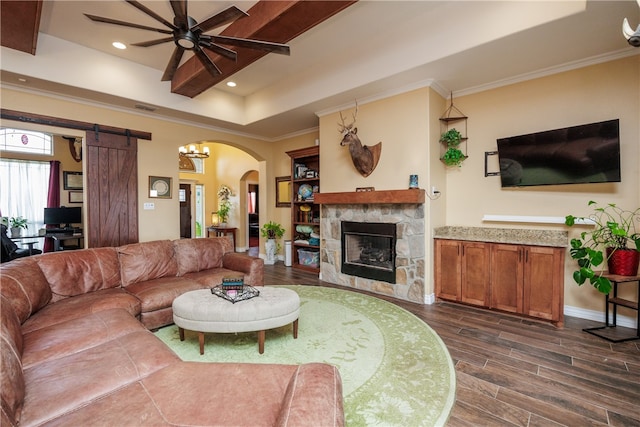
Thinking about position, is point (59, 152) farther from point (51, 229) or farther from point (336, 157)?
point (336, 157)

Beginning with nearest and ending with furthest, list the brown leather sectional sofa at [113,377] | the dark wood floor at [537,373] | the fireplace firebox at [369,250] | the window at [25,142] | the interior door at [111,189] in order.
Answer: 1. the brown leather sectional sofa at [113,377]
2. the dark wood floor at [537,373]
3. the fireplace firebox at [369,250]
4. the interior door at [111,189]
5. the window at [25,142]

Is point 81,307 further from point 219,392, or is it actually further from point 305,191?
point 305,191

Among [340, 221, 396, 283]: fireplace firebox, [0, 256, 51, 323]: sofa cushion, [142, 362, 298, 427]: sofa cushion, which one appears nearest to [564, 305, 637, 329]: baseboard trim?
[340, 221, 396, 283]: fireplace firebox

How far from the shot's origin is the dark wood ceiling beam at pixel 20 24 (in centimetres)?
255

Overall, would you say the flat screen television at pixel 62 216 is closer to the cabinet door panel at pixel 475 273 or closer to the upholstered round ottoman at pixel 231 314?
the upholstered round ottoman at pixel 231 314

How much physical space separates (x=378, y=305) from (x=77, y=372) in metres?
3.05

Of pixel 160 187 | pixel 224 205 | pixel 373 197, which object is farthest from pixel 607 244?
pixel 224 205

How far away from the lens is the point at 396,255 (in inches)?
161

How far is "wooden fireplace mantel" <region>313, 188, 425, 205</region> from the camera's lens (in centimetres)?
375

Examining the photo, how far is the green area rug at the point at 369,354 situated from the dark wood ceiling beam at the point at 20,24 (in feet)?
10.8

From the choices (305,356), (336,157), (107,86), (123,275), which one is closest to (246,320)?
(305,356)

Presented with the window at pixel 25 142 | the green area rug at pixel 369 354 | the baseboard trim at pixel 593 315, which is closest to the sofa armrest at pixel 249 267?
the green area rug at pixel 369 354

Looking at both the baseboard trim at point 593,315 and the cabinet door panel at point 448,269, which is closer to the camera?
the baseboard trim at point 593,315

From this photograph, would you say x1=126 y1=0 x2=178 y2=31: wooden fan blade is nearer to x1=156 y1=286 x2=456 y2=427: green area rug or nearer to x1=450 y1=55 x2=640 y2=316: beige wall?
x1=156 y1=286 x2=456 y2=427: green area rug
